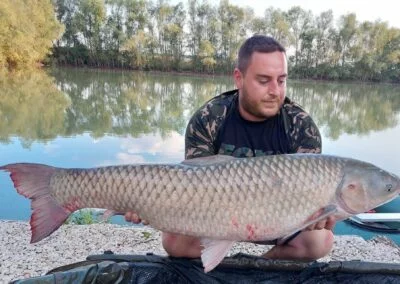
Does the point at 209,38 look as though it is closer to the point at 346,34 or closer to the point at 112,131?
the point at 346,34

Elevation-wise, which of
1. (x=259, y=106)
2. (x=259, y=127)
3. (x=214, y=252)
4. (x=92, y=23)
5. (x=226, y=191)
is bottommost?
(x=214, y=252)

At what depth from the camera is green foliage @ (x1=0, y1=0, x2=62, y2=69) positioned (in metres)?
19.9

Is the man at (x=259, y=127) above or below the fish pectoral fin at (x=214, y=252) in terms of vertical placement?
above

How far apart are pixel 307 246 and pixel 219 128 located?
63 cm

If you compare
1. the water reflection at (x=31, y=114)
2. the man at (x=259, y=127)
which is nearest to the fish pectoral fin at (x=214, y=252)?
the man at (x=259, y=127)

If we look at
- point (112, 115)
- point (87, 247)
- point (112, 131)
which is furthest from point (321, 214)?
point (112, 115)

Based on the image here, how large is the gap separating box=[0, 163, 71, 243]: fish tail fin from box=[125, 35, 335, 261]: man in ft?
1.88

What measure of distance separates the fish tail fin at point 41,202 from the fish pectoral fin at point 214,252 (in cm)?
48

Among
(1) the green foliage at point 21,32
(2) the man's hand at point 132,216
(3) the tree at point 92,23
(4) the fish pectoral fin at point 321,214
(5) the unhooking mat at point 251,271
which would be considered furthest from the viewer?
(3) the tree at point 92,23

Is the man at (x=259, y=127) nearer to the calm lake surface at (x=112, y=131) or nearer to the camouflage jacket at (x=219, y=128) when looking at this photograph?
the camouflage jacket at (x=219, y=128)

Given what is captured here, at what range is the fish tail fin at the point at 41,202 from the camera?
1.34 meters

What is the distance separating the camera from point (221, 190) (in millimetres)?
1315

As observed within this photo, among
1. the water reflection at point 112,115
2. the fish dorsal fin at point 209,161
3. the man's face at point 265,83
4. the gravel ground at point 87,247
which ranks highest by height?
the man's face at point 265,83

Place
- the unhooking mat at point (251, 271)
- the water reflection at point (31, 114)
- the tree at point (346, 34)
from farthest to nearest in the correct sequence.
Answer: the tree at point (346, 34)
the water reflection at point (31, 114)
the unhooking mat at point (251, 271)
